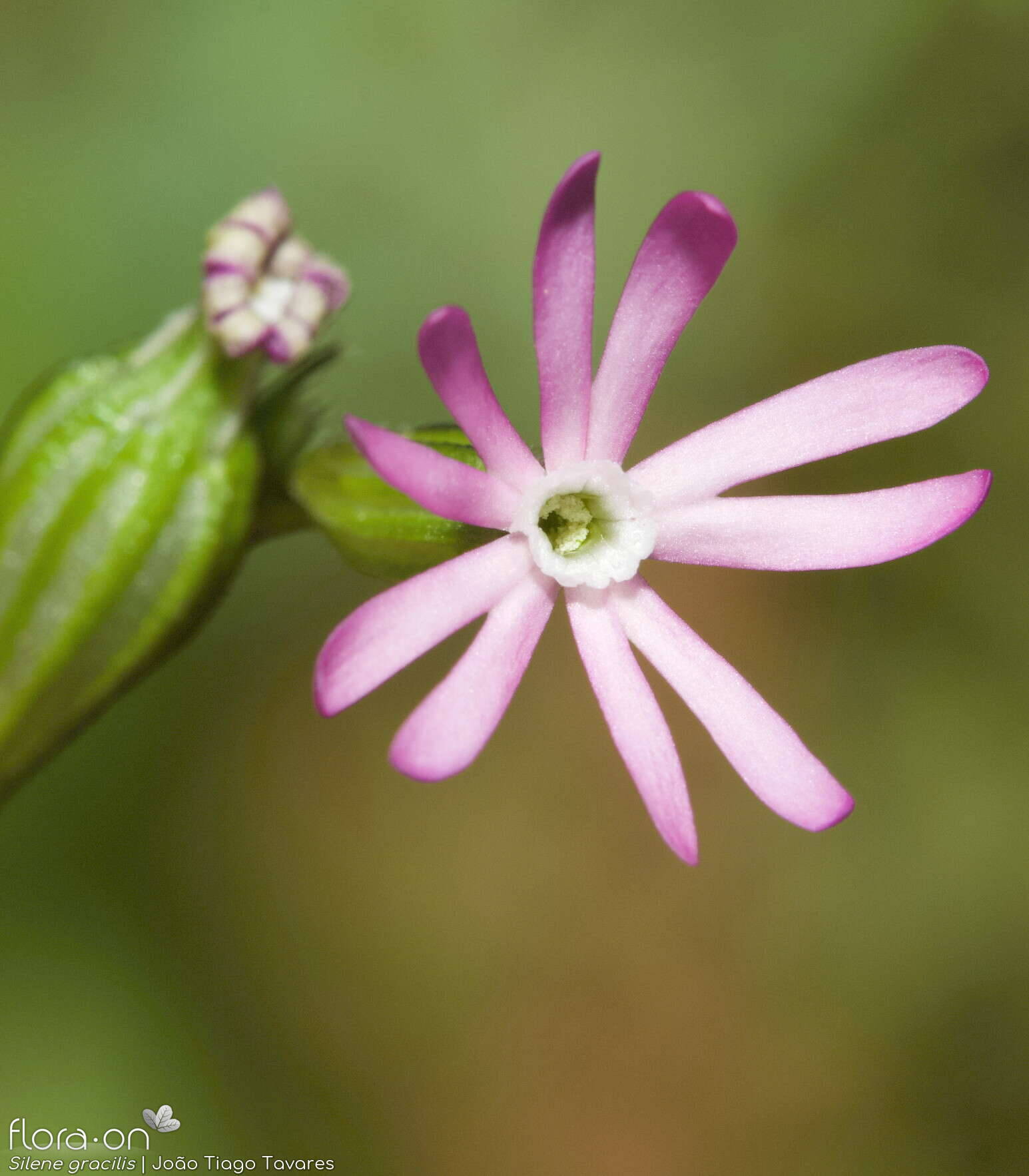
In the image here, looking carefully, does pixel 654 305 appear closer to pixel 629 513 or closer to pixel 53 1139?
pixel 629 513

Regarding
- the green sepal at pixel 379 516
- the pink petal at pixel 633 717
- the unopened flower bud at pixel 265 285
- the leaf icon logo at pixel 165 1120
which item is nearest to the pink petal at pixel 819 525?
the pink petal at pixel 633 717

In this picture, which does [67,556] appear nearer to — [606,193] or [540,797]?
[540,797]

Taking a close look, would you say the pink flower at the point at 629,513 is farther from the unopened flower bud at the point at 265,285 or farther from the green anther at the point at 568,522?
the unopened flower bud at the point at 265,285

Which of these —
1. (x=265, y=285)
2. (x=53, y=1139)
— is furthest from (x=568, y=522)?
(x=53, y=1139)

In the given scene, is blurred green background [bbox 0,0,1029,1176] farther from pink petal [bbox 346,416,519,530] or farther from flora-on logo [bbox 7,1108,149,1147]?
pink petal [bbox 346,416,519,530]

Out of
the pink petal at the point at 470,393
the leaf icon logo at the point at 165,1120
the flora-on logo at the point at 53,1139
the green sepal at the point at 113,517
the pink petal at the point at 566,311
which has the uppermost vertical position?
the green sepal at the point at 113,517

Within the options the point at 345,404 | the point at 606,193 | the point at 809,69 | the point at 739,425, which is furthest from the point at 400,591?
the point at 809,69
